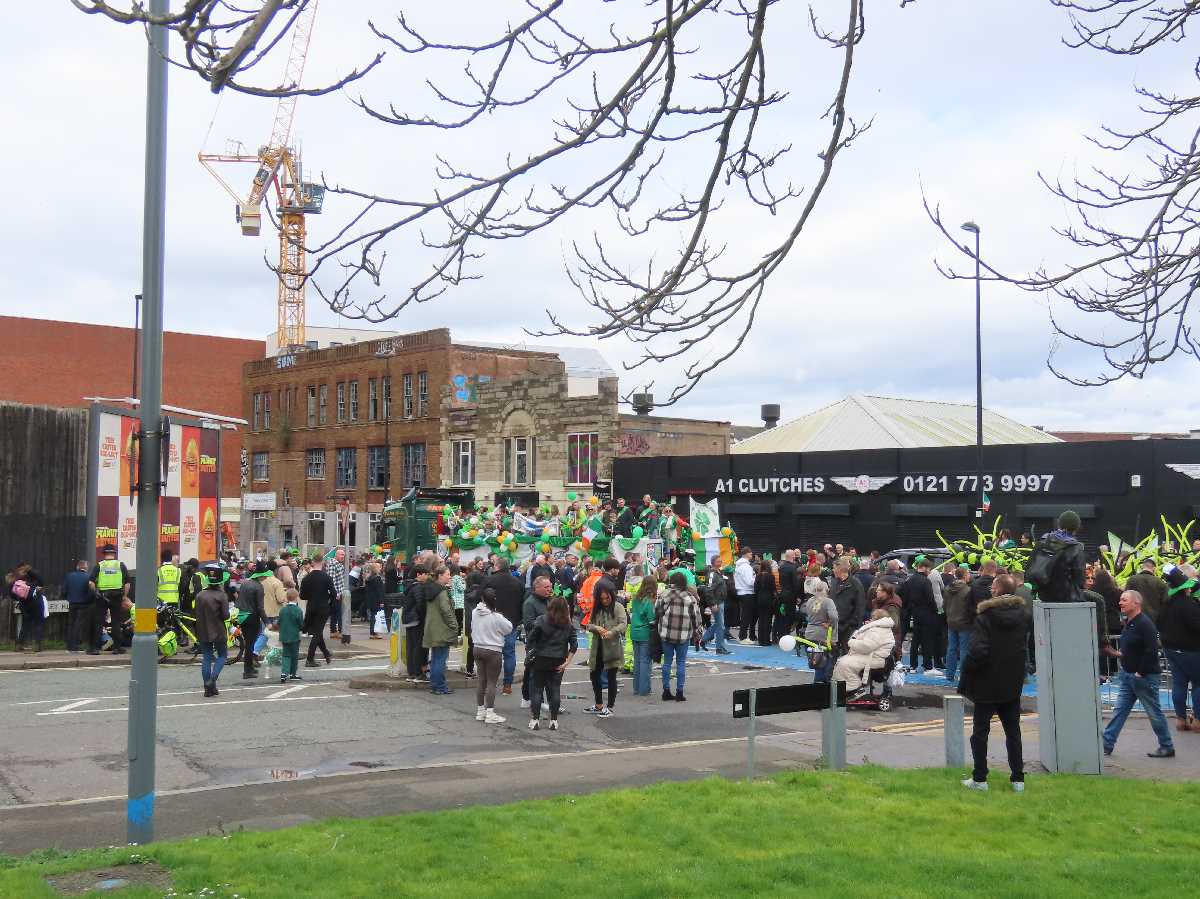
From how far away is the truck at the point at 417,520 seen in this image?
26875 mm

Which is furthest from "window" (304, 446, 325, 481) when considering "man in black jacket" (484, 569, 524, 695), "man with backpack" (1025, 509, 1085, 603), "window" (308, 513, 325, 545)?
"man with backpack" (1025, 509, 1085, 603)

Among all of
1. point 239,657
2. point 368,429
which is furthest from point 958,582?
point 368,429

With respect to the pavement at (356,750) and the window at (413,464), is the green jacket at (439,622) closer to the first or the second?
the pavement at (356,750)

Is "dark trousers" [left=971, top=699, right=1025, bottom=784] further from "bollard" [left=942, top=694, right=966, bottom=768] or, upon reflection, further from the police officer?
the police officer

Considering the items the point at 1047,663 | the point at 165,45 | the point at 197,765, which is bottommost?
the point at 197,765

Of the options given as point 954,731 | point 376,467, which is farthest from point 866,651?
point 376,467

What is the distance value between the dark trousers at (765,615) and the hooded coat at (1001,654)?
13058 mm

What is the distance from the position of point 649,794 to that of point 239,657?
12.0m

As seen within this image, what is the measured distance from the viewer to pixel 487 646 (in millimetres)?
13656

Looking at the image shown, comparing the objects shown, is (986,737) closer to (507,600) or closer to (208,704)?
(507,600)

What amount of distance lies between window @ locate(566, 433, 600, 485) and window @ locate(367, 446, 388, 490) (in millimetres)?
11621

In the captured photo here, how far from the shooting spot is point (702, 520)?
2745 centimetres

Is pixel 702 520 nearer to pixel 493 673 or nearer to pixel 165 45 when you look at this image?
pixel 493 673

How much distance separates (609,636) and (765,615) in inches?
365
